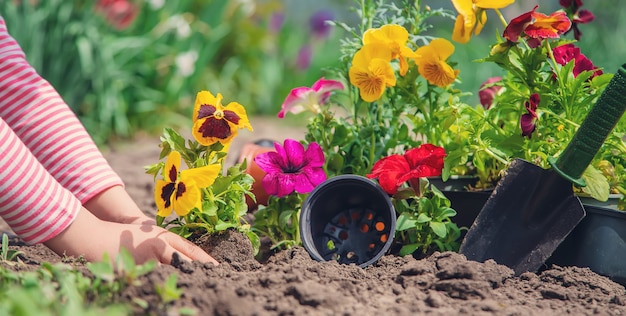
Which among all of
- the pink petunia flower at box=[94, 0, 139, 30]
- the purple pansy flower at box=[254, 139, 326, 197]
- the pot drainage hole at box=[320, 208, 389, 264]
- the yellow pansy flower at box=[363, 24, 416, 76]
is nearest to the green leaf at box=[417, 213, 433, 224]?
the pot drainage hole at box=[320, 208, 389, 264]

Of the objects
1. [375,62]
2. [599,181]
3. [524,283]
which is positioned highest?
[375,62]

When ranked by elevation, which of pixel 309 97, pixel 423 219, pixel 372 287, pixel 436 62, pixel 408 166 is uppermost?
pixel 436 62

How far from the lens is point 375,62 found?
5.52 ft

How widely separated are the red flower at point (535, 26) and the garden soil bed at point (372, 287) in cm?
54

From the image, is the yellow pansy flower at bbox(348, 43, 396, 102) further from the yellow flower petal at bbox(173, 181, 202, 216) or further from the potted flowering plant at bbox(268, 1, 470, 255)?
the yellow flower petal at bbox(173, 181, 202, 216)

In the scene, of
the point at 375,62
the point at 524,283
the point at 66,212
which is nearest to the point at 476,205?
the point at 524,283

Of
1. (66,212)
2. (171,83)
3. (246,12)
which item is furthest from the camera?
(246,12)

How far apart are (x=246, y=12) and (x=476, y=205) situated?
3293 millimetres

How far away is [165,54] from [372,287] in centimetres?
303

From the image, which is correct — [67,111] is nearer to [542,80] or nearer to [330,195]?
[330,195]

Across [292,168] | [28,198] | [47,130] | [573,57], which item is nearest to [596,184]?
[573,57]

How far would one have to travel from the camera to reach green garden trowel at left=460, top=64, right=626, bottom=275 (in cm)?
161

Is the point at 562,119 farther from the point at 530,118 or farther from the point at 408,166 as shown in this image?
the point at 408,166

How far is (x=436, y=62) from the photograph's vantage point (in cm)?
174
